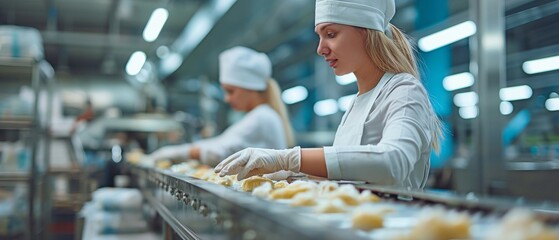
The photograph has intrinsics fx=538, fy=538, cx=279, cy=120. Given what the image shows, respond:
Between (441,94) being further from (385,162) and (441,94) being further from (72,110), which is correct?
(72,110)

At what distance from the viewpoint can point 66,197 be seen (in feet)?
17.4

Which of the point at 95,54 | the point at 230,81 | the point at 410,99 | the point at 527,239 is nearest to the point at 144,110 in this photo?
the point at 95,54

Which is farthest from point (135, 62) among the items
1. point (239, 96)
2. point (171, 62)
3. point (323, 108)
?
point (239, 96)

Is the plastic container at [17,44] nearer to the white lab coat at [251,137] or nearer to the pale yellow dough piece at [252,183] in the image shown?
the white lab coat at [251,137]

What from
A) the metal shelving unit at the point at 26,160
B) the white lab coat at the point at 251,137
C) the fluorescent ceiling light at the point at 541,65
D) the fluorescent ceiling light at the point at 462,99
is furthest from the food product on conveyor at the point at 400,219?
the fluorescent ceiling light at the point at 462,99

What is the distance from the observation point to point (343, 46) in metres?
1.57

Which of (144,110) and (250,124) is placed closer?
(250,124)

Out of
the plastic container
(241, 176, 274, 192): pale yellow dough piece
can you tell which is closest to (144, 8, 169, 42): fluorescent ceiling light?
the plastic container

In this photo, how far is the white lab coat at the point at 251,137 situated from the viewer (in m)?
3.20

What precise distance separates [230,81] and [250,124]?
1.13 ft

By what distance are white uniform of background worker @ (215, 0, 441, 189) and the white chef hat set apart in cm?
166

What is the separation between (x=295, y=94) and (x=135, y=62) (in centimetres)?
371

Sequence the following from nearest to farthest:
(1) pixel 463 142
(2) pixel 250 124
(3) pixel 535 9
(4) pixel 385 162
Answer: (4) pixel 385 162, (2) pixel 250 124, (3) pixel 535 9, (1) pixel 463 142

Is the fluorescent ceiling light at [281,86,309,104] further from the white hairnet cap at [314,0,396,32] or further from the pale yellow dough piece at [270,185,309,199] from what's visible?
the pale yellow dough piece at [270,185,309,199]
